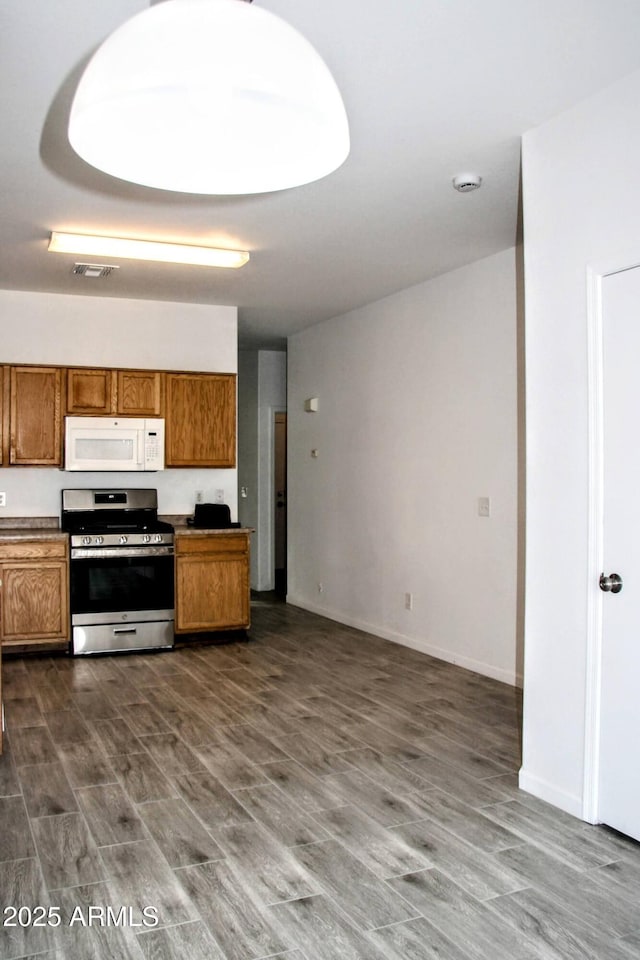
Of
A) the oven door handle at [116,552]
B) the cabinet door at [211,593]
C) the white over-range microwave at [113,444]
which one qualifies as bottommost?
the cabinet door at [211,593]

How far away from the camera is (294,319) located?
7344 mm

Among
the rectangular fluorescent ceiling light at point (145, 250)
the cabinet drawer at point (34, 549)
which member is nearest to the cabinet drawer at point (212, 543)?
the cabinet drawer at point (34, 549)

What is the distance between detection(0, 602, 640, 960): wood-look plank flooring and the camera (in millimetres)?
2355

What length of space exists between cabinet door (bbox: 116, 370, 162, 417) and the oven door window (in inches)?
45.3

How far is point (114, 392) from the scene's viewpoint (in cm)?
636

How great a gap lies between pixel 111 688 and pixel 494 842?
2.82 metres

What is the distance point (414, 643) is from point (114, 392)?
2.92 m

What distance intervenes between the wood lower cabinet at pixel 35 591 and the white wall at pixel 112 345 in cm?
64

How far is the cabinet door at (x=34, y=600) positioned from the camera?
18.8ft

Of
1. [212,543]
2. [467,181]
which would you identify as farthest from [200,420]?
[467,181]

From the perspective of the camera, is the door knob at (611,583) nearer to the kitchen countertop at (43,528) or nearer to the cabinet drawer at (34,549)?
the kitchen countertop at (43,528)

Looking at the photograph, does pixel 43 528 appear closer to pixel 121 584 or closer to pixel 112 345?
pixel 121 584

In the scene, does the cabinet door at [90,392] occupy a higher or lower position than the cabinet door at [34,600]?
higher

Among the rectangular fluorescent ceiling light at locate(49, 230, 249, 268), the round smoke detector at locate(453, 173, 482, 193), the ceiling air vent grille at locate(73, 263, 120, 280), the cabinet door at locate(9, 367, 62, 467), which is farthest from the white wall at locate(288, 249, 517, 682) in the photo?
the cabinet door at locate(9, 367, 62, 467)
